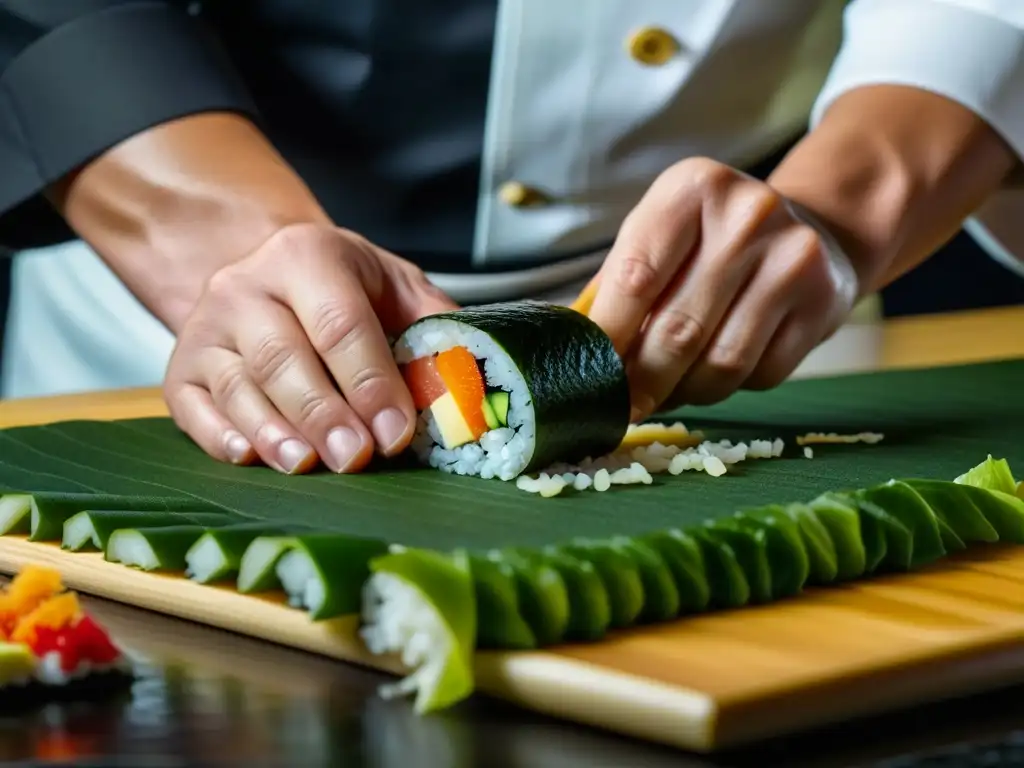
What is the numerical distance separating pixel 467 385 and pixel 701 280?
1.02ft

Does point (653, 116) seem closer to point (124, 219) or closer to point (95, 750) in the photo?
point (124, 219)

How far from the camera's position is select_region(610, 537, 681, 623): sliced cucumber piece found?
1.03m

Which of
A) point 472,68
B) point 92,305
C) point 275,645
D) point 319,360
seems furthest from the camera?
point 92,305

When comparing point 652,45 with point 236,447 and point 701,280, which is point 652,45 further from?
point 236,447

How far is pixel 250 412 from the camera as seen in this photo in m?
1.64

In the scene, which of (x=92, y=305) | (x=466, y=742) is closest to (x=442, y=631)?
(x=466, y=742)

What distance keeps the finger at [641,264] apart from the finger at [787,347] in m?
0.20

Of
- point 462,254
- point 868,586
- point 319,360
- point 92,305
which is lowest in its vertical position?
point 92,305

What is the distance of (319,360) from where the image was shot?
5.31 feet

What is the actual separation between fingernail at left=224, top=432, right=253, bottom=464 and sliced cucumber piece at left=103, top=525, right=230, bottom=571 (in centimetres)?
41

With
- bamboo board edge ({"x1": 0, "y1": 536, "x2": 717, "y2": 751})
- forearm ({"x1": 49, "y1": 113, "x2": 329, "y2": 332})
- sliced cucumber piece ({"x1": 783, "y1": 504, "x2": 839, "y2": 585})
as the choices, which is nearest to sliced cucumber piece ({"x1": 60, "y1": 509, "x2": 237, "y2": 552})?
bamboo board edge ({"x1": 0, "y1": 536, "x2": 717, "y2": 751})

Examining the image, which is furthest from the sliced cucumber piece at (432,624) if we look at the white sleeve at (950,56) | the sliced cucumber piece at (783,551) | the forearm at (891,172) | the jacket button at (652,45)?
the jacket button at (652,45)

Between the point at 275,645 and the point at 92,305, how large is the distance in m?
1.77

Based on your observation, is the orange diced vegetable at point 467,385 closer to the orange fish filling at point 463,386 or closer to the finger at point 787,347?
the orange fish filling at point 463,386
